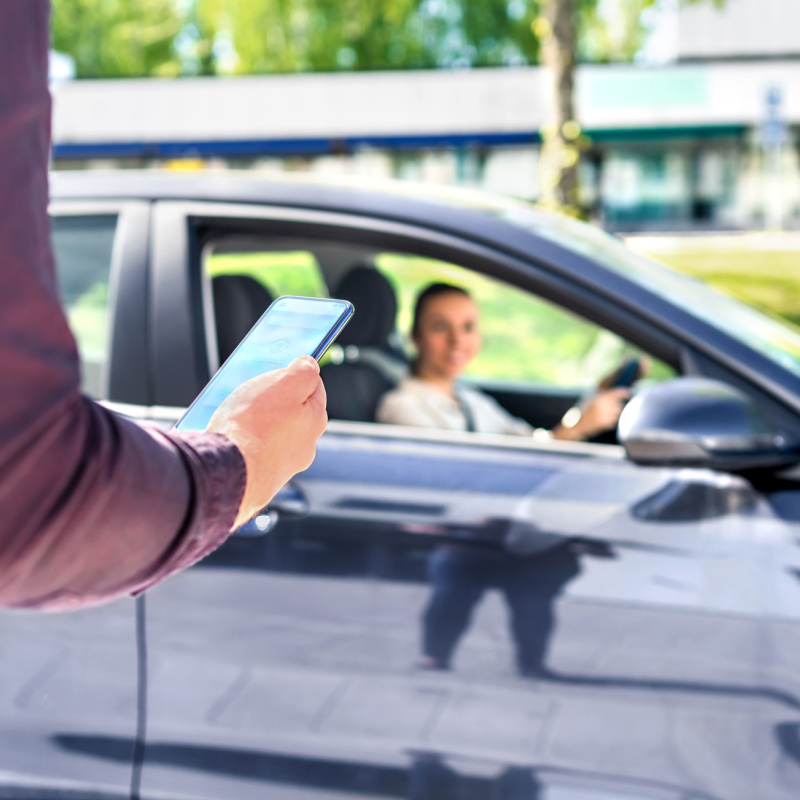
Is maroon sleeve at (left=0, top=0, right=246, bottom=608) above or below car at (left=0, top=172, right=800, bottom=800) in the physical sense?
above

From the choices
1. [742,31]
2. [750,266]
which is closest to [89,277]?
[750,266]

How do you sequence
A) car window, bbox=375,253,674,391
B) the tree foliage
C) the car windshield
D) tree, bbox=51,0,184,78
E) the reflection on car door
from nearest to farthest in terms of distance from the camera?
the reflection on car door → the car windshield → car window, bbox=375,253,674,391 → the tree foliage → tree, bbox=51,0,184,78

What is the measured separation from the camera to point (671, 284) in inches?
86.4

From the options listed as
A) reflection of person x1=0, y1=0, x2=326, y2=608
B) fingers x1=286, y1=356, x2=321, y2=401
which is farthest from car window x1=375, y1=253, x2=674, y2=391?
reflection of person x1=0, y1=0, x2=326, y2=608

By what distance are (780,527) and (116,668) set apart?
1228 mm

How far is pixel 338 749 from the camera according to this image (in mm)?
1788

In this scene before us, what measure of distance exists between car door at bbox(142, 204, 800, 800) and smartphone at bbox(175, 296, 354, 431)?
0.84 meters

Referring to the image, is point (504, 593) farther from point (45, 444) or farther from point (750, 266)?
point (750, 266)

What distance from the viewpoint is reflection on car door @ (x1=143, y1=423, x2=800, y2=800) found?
1695 mm

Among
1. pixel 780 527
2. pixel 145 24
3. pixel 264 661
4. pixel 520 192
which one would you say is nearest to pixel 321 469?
pixel 264 661

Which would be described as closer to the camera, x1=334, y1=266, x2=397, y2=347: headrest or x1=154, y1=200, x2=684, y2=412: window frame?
x1=154, y1=200, x2=684, y2=412: window frame

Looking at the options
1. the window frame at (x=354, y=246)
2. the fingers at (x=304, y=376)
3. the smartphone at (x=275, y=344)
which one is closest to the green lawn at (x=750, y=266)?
the window frame at (x=354, y=246)

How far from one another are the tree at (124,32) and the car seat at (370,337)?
2413 centimetres

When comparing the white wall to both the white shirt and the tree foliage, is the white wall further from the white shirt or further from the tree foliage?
the white shirt
